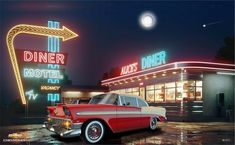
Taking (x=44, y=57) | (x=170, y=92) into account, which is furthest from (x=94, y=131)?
(x=44, y=57)

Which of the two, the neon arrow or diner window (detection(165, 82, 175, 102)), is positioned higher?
the neon arrow

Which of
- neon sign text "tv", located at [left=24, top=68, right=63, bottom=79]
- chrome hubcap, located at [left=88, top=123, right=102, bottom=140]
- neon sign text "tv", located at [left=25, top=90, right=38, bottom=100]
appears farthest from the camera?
neon sign text "tv", located at [left=25, top=90, right=38, bottom=100]

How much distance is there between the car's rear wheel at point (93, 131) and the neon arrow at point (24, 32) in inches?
936

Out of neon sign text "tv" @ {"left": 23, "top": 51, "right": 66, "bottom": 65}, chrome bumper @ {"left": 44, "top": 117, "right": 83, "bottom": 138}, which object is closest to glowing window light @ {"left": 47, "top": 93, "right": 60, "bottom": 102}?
neon sign text "tv" @ {"left": 23, "top": 51, "right": 66, "bottom": 65}

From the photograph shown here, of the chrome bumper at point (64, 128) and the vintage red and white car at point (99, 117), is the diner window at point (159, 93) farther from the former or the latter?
the chrome bumper at point (64, 128)

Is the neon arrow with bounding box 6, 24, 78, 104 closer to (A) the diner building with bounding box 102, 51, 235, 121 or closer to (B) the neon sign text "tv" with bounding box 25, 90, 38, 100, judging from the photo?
(B) the neon sign text "tv" with bounding box 25, 90, 38, 100

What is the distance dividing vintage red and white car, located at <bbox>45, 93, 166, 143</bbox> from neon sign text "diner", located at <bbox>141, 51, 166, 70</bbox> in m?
14.7

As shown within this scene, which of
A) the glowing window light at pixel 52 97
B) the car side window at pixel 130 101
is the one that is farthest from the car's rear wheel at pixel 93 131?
the glowing window light at pixel 52 97

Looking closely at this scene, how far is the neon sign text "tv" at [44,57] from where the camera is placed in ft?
117

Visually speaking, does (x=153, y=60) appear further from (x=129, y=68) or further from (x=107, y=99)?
(x=107, y=99)

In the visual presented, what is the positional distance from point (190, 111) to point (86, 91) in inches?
1149

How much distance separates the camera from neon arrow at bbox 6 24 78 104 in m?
33.3

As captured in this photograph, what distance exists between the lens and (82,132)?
1071 cm

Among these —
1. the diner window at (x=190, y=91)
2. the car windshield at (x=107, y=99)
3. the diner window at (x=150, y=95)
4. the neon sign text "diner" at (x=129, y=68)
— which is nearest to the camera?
the car windshield at (x=107, y=99)
